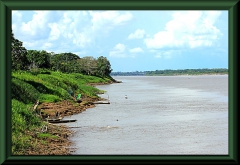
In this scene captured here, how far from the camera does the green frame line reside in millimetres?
3357

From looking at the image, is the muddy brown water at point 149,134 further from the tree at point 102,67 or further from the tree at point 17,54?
the tree at point 102,67

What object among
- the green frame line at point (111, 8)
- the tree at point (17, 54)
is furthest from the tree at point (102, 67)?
the green frame line at point (111, 8)

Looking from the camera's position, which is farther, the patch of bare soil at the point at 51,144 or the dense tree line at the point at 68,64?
the dense tree line at the point at 68,64

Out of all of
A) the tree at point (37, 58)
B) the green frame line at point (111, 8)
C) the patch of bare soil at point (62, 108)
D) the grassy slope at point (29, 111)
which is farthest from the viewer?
the tree at point (37, 58)

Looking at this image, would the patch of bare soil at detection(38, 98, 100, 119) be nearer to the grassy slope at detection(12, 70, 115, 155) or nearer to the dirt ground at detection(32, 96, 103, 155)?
the dirt ground at detection(32, 96, 103, 155)

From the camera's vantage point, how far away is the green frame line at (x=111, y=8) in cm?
336

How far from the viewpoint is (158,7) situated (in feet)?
11.5

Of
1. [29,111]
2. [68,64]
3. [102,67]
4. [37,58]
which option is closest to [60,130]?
[29,111]

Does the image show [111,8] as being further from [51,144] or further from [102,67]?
[102,67]

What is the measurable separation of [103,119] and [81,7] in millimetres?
15005

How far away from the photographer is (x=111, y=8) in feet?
11.5

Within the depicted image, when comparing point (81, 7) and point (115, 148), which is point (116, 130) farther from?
point (81, 7)
